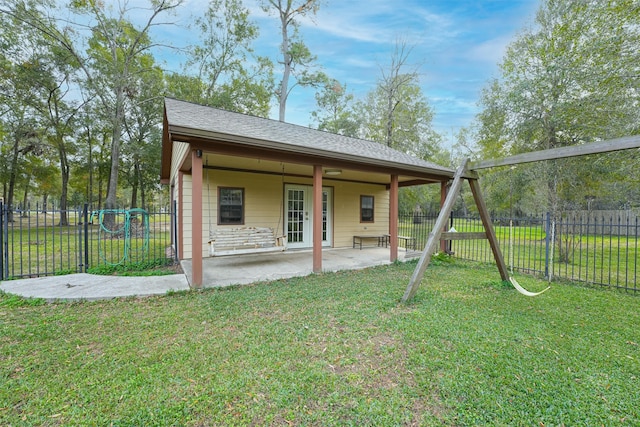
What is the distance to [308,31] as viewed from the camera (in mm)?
16797

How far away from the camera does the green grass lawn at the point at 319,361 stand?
6.29 feet

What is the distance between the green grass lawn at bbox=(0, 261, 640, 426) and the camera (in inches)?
75.4

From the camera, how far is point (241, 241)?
6.65 m

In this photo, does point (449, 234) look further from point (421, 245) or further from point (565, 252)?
point (565, 252)

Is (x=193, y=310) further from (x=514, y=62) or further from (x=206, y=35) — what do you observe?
(x=206, y=35)

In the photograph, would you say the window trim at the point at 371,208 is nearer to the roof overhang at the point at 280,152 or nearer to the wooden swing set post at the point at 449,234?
the roof overhang at the point at 280,152

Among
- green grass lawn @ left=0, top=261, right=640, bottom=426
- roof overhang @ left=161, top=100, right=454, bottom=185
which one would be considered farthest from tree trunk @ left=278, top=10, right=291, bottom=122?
green grass lawn @ left=0, top=261, right=640, bottom=426

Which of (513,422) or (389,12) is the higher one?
(389,12)

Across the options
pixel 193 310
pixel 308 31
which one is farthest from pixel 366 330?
pixel 308 31

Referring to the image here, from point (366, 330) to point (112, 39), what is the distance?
18661 millimetres

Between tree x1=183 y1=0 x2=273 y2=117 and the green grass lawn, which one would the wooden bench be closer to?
the green grass lawn

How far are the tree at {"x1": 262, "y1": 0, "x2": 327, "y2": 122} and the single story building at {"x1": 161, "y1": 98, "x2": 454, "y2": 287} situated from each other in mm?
9720

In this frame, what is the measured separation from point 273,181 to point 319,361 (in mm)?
6563

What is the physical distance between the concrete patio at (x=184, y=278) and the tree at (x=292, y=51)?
1246cm
